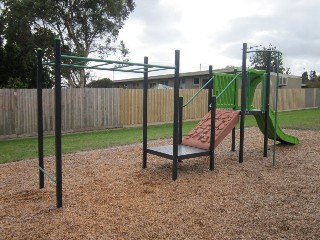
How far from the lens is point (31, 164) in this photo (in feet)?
22.4

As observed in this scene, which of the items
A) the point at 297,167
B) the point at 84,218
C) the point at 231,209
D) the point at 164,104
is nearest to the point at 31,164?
the point at 84,218

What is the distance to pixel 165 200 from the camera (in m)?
4.39

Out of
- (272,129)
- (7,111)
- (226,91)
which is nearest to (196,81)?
(7,111)

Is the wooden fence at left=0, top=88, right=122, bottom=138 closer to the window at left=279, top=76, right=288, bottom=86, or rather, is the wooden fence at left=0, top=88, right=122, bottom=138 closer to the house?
the house

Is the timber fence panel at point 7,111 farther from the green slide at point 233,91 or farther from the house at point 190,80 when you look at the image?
the house at point 190,80

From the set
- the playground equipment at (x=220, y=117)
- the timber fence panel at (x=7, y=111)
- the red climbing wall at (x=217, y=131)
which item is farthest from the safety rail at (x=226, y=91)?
the timber fence panel at (x=7, y=111)

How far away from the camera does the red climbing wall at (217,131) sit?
251 inches

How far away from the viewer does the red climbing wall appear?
6.36 meters

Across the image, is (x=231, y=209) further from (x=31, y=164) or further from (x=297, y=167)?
(x=31, y=164)

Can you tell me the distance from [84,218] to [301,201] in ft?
9.60

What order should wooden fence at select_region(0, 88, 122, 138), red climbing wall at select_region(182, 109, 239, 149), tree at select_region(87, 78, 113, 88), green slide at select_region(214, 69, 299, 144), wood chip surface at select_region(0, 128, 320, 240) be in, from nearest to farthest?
wood chip surface at select_region(0, 128, 320, 240), red climbing wall at select_region(182, 109, 239, 149), green slide at select_region(214, 69, 299, 144), wooden fence at select_region(0, 88, 122, 138), tree at select_region(87, 78, 113, 88)

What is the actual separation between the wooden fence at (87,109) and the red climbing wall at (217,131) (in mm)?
7016

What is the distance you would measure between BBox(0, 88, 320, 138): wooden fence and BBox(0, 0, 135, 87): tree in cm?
1051

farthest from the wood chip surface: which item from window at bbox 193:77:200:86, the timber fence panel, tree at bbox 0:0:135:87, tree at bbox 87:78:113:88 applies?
tree at bbox 87:78:113:88
